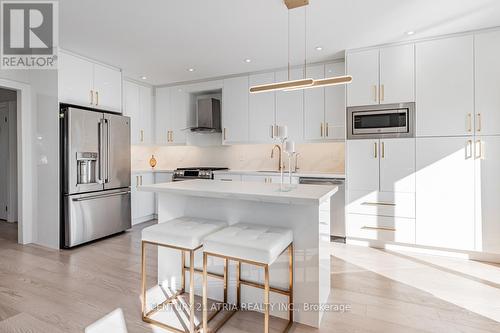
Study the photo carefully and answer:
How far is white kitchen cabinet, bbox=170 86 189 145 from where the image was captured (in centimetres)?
522

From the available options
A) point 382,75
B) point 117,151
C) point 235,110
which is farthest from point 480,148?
point 117,151

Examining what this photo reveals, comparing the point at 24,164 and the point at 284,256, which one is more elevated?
the point at 24,164

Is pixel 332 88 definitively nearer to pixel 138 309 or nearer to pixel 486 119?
pixel 486 119

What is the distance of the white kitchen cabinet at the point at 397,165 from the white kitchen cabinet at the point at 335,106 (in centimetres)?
68

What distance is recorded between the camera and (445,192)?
3.28 metres

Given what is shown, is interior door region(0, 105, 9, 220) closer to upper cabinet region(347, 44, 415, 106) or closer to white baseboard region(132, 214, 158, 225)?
white baseboard region(132, 214, 158, 225)

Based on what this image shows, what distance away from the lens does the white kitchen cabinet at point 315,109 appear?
4.14 metres

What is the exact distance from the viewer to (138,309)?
7.17 feet

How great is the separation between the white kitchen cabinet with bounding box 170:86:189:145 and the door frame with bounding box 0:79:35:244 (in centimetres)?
213

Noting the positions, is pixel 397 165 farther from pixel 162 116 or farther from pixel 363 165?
pixel 162 116

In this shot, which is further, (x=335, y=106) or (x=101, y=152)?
(x=335, y=106)

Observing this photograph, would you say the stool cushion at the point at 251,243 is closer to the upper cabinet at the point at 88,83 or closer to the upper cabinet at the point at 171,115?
the upper cabinet at the point at 88,83

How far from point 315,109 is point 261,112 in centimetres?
86

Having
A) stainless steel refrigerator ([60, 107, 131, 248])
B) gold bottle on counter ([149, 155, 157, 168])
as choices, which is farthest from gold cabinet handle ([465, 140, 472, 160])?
gold bottle on counter ([149, 155, 157, 168])
